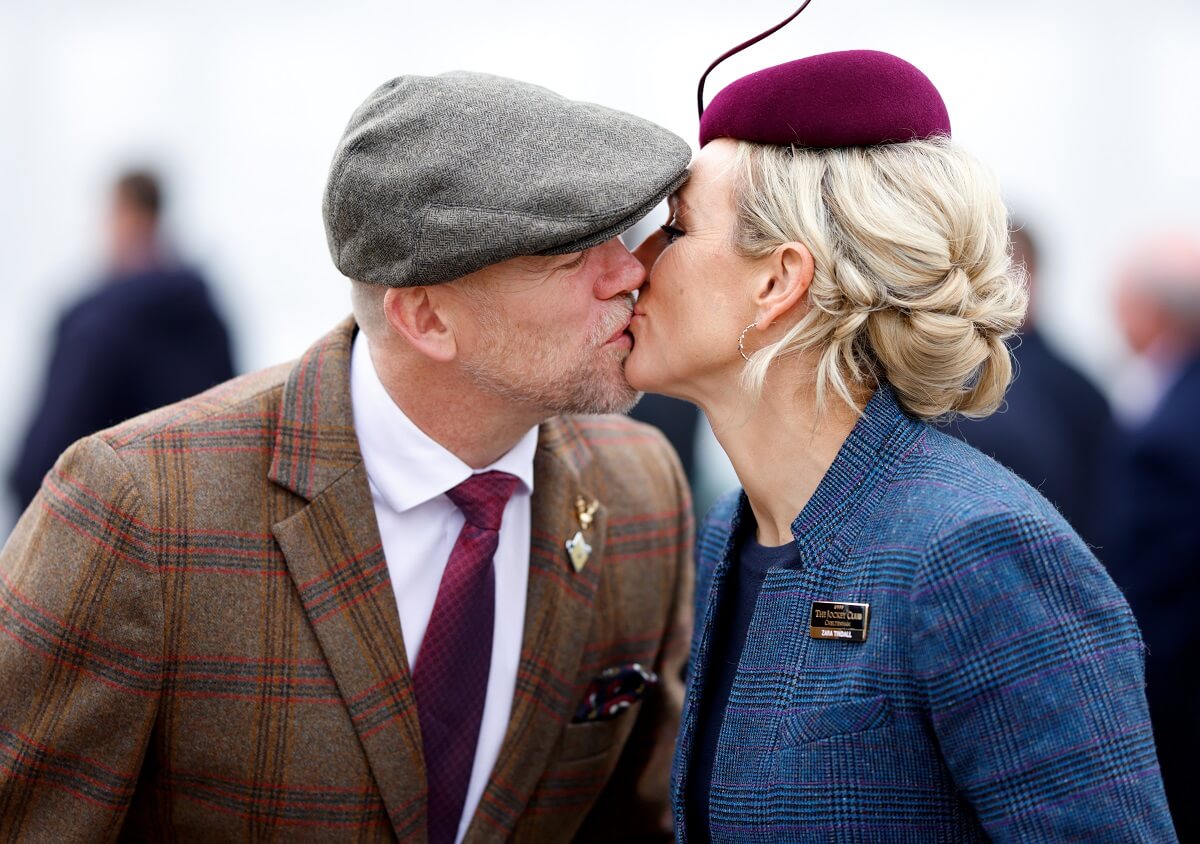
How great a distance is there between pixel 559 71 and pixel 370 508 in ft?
16.6

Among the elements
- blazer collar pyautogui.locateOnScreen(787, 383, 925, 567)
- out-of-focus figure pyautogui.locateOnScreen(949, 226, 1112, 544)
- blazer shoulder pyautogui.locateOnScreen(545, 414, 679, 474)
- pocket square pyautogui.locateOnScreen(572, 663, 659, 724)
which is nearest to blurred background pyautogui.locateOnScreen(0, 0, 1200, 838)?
out-of-focus figure pyautogui.locateOnScreen(949, 226, 1112, 544)

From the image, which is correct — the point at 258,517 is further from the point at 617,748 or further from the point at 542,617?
the point at 617,748

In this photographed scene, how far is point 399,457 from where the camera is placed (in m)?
2.26

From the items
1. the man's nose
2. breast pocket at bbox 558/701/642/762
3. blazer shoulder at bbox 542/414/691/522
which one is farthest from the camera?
blazer shoulder at bbox 542/414/691/522

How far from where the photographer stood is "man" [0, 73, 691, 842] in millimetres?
2029

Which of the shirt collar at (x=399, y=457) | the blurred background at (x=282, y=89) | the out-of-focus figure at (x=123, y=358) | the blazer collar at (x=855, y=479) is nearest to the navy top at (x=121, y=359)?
the out-of-focus figure at (x=123, y=358)

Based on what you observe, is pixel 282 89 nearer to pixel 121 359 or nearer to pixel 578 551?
pixel 121 359

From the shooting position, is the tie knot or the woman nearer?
the woman

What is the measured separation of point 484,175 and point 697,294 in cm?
38

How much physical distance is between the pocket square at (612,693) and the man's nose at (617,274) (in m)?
0.68

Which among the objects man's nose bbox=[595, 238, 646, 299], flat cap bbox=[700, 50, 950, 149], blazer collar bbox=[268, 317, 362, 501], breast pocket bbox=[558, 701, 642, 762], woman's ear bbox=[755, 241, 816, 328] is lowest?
breast pocket bbox=[558, 701, 642, 762]

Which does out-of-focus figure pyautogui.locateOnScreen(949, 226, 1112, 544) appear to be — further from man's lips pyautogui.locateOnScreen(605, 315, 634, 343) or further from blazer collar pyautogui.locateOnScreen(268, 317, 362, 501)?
blazer collar pyautogui.locateOnScreen(268, 317, 362, 501)

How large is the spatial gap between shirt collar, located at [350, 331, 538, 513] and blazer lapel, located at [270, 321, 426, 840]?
0.05 meters

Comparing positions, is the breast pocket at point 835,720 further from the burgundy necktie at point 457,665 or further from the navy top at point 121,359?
the navy top at point 121,359
